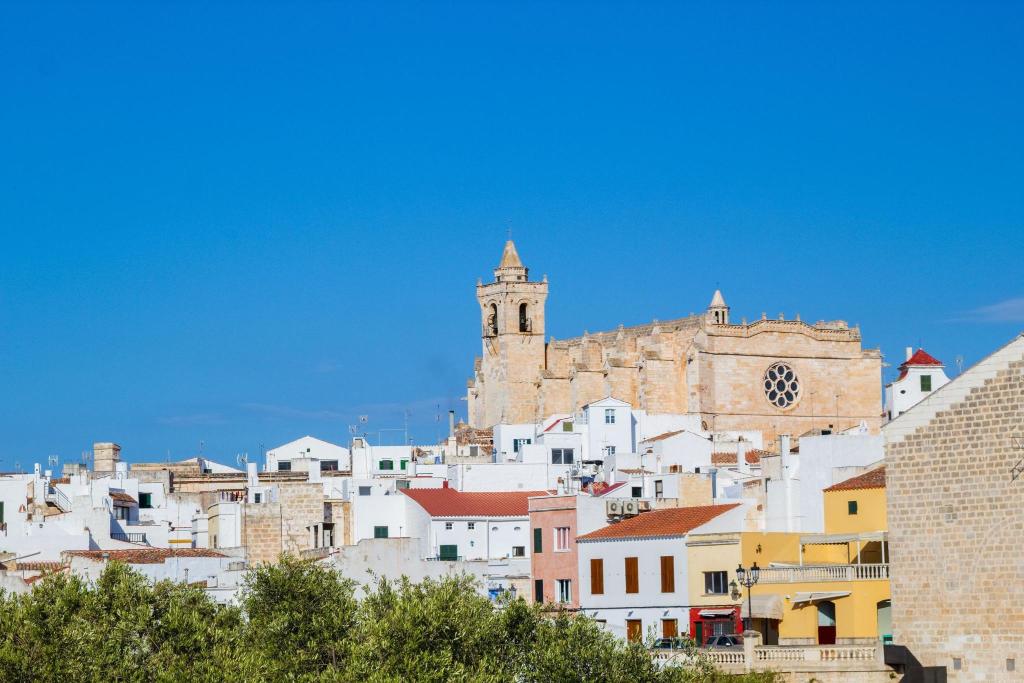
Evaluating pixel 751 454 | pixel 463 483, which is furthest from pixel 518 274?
pixel 463 483

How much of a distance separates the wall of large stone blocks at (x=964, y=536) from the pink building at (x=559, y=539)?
40.5 ft

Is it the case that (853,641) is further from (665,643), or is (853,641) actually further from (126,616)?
(126,616)

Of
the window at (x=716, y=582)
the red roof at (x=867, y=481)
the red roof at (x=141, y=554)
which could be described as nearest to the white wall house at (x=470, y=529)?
the red roof at (x=141, y=554)

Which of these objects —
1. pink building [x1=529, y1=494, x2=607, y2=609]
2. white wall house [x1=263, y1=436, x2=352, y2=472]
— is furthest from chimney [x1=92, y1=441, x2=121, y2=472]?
pink building [x1=529, y1=494, x2=607, y2=609]

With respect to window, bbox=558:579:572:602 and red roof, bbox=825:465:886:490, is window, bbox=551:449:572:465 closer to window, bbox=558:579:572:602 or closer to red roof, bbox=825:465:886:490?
window, bbox=558:579:572:602

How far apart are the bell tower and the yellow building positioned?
54.3 metres

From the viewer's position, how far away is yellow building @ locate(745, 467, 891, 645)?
51.8 metres

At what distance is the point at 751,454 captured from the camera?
85.4m

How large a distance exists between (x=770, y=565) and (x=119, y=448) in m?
51.2

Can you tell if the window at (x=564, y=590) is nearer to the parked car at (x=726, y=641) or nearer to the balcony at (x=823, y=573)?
the balcony at (x=823, y=573)

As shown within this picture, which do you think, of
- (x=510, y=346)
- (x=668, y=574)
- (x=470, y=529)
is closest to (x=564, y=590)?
(x=668, y=574)

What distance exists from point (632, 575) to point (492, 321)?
2353 inches

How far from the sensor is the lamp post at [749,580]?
167 ft

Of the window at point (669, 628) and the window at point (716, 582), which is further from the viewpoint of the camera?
the window at point (669, 628)
